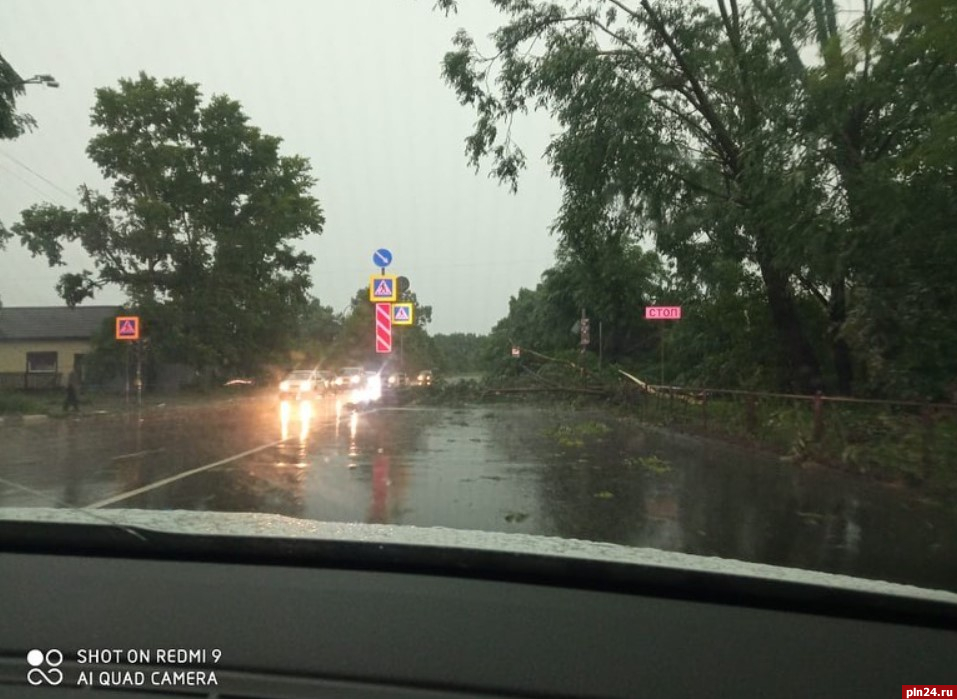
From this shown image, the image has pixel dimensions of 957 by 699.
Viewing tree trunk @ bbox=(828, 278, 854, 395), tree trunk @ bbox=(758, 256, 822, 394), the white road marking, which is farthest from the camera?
tree trunk @ bbox=(758, 256, 822, 394)

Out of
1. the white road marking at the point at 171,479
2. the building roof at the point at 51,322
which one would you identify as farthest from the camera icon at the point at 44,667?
the building roof at the point at 51,322

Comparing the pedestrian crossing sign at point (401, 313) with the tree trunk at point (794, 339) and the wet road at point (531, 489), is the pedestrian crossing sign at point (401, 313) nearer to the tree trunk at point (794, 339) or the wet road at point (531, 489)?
the wet road at point (531, 489)

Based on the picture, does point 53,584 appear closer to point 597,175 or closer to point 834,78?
point 834,78

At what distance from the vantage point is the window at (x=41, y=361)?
45906 millimetres

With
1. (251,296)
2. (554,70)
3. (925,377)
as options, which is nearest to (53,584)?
(925,377)

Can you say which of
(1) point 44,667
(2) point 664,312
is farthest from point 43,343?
(1) point 44,667

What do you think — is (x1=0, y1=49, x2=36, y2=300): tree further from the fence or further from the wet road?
the fence

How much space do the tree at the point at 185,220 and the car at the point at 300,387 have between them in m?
3.03

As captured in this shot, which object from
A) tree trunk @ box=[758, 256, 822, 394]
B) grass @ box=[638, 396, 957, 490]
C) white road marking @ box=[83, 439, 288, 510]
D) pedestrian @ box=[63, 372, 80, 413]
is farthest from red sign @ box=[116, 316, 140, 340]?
tree trunk @ box=[758, 256, 822, 394]

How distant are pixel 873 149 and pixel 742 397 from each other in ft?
17.1

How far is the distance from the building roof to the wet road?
31.2 meters

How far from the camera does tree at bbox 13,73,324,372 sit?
121 feet

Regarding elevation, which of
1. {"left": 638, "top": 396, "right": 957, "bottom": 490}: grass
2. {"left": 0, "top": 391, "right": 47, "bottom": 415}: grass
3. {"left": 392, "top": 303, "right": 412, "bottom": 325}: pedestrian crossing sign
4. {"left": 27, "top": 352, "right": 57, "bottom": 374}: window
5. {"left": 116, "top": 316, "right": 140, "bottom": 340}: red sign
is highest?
{"left": 392, "top": 303, "right": 412, "bottom": 325}: pedestrian crossing sign

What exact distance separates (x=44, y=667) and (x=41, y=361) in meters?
49.1
